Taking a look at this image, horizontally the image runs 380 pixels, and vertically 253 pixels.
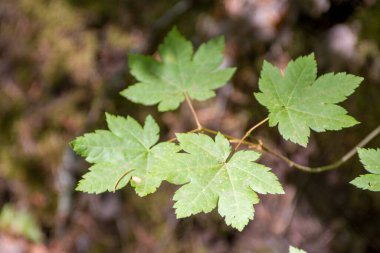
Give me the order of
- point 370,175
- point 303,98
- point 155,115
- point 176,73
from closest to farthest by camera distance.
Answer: point 370,175 → point 303,98 → point 176,73 → point 155,115

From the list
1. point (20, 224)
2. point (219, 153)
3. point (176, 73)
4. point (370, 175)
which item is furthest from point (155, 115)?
point (370, 175)

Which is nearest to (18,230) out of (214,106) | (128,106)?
(128,106)

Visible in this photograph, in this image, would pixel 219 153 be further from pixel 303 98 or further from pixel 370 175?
pixel 370 175

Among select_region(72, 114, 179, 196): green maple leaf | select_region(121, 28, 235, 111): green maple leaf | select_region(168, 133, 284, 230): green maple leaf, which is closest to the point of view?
select_region(168, 133, 284, 230): green maple leaf

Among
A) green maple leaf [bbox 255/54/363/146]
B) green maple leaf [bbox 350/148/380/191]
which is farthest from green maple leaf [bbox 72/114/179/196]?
green maple leaf [bbox 350/148/380/191]

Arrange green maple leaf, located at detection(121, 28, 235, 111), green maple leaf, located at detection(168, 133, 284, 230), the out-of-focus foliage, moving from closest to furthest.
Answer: green maple leaf, located at detection(168, 133, 284, 230) < green maple leaf, located at detection(121, 28, 235, 111) < the out-of-focus foliage

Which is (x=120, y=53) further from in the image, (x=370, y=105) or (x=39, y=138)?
(x=370, y=105)

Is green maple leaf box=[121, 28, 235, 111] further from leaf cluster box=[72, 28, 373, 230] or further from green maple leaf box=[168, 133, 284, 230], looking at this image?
green maple leaf box=[168, 133, 284, 230]
